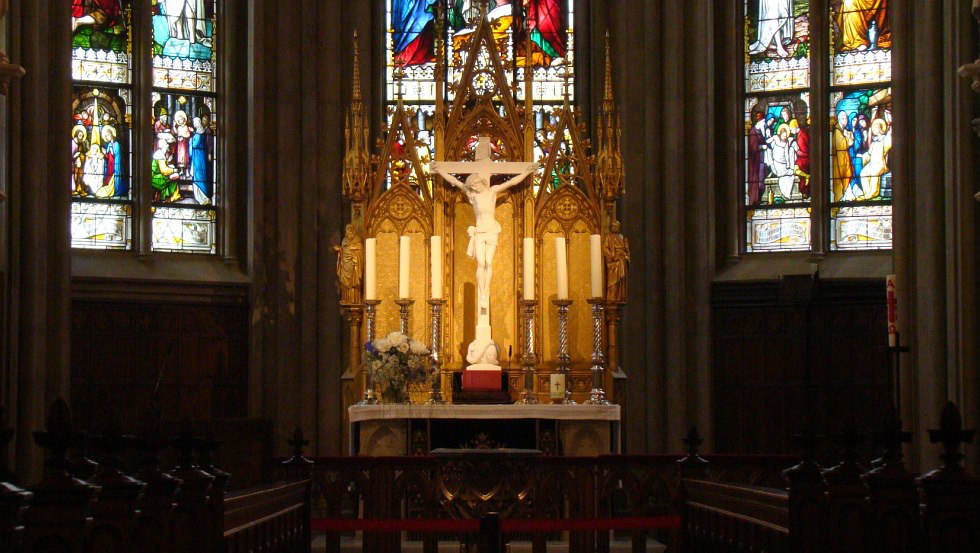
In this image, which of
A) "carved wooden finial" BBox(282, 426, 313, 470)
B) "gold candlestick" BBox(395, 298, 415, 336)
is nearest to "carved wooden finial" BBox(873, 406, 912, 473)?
"carved wooden finial" BBox(282, 426, 313, 470)

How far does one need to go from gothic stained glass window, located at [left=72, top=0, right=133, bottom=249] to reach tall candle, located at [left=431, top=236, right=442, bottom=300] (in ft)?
14.9

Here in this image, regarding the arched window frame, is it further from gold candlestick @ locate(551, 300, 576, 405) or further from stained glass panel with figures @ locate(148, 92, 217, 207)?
gold candlestick @ locate(551, 300, 576, 405)

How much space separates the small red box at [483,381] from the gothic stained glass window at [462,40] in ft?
16.6

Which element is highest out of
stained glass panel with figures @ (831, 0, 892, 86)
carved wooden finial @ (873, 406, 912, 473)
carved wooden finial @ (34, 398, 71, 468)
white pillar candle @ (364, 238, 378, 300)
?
stained glass panel with figures @ (831, 0, 892, 86)

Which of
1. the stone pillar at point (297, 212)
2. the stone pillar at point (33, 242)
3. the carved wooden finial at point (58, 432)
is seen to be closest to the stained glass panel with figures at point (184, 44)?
the stone pillar at point (297, 212)

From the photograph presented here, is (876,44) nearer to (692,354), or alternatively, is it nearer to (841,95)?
(841,95)

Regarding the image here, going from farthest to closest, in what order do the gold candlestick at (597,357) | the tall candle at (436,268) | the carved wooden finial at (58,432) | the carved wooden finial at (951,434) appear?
1. the tall candle at (436,268)
2. the gold candlestick at (597,357)
3. the carved wooden finial at (951,434)
4. the carved wooden finial at (58,432)

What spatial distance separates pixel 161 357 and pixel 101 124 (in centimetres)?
297

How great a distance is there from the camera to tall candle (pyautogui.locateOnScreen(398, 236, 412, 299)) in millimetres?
15562

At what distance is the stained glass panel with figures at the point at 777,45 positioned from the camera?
18438 millimetres

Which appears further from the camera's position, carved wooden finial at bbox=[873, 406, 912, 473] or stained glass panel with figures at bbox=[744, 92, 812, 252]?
stained glass panel with figures at bbox=[744, 92, 812, 252]

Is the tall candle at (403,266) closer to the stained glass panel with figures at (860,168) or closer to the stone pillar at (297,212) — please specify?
the stone pillar at (297,212)

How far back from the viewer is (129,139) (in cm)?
1820

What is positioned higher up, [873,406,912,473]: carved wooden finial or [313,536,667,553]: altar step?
[873,406,912,473]: carved wooden finial
